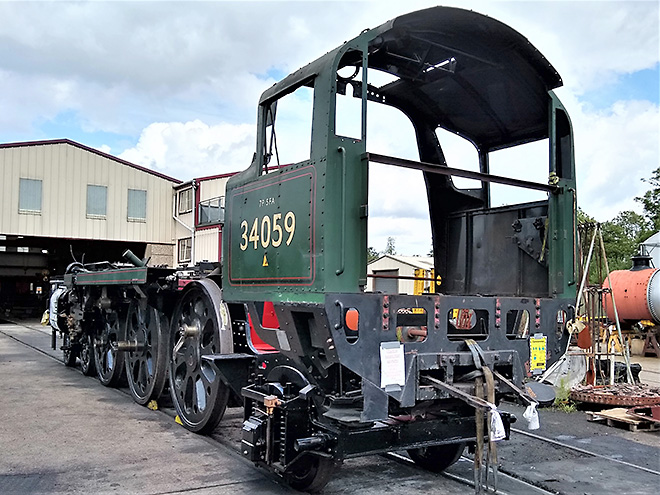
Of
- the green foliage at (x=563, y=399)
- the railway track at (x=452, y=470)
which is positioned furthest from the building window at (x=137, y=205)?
the green foliage at (x=563, y=399)

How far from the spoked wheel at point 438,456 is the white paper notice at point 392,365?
132 centimetres

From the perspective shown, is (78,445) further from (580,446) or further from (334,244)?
(580,446)

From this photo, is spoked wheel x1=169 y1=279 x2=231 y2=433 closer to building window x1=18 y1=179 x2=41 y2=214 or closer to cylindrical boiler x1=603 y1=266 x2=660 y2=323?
cylindrical boiler x1=603 y1=266 x2=660 y2=323

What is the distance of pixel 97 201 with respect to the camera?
83.6ft

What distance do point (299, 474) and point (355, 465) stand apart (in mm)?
877

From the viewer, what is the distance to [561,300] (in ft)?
17.3

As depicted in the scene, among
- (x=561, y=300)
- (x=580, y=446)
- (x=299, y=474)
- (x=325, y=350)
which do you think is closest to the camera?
(x=325, y=350)

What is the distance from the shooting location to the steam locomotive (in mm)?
4273

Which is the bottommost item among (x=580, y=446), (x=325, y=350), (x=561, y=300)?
(x=580, y=446)

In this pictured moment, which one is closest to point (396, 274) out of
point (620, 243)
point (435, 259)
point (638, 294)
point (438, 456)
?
point (435, 259)

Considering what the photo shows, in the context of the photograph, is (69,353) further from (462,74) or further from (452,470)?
(462,74)

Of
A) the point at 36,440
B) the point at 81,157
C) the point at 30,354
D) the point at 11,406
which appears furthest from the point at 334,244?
the point at 81,157

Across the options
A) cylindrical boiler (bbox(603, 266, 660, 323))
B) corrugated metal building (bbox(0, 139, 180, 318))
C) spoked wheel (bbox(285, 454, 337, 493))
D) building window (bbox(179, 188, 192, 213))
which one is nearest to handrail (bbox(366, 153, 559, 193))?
spoked wheel (bbox(285, 454, 337, 493))

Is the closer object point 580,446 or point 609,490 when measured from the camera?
point 609,490
